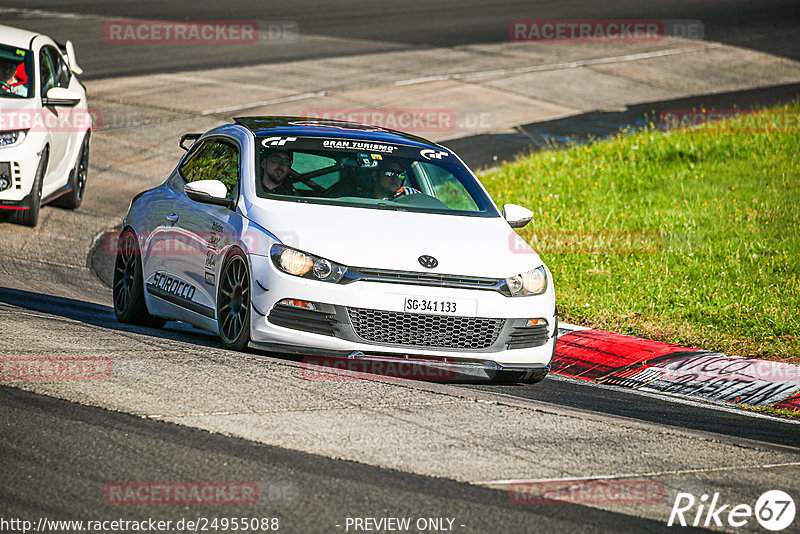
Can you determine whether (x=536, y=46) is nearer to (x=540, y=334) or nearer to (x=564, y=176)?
(x=564, y=176)

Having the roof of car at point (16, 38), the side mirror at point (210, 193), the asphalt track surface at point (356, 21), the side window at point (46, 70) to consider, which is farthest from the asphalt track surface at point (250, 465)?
the asphalt track surface at point (356, 21)

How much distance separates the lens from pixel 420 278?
7.27 meters

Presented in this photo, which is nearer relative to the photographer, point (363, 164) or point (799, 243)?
point (363, 164)

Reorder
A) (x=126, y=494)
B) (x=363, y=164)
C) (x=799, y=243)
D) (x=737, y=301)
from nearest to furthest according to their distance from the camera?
(x=126, y=494)
(x=363, y=164)
(x=737, y=301)
(x=799, y=243)

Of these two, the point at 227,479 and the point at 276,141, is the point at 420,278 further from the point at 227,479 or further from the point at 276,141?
the point at 227,479

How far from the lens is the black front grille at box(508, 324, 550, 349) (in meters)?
7.53

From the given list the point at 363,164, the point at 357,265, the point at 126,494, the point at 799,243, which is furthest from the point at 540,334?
the point at 799,243

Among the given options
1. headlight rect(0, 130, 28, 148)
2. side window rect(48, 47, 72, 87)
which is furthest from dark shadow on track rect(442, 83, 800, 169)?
headlight rect(0, 130, 28, 148)

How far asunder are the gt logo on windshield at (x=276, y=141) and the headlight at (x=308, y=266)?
4.83 ft

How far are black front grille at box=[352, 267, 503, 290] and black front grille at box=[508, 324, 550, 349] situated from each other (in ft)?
1.20

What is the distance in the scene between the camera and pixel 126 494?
4.89m

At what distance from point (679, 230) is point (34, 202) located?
693 centimetres

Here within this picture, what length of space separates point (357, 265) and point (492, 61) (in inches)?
751

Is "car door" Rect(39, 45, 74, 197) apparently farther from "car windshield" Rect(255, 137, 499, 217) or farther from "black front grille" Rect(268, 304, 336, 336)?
"black front grille" Rect(268, 304, 336, 336)
